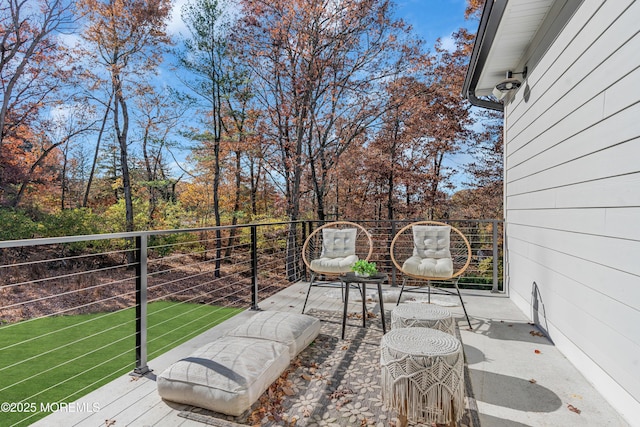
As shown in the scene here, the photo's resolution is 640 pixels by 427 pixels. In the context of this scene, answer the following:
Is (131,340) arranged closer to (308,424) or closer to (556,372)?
(308,424)

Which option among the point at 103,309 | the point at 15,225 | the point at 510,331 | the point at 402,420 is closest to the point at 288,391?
the point at 402,420

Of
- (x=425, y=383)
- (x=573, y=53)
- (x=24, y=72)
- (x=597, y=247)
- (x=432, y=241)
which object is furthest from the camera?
(x=24, y=72)

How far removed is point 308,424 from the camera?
1.73 m

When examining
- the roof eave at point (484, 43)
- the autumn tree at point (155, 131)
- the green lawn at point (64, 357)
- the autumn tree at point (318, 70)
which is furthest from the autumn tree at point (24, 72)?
the roof eave at point (484, 43)

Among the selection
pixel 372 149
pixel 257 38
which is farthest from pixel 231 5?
pixel 372 149

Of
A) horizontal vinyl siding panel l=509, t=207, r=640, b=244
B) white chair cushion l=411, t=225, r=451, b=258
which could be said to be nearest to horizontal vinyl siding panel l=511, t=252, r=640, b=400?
horizontal vinyl siding panel l=509, t=207, r=640, b=244

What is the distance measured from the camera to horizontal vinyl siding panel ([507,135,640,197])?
179cm

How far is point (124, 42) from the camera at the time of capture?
9.03 m

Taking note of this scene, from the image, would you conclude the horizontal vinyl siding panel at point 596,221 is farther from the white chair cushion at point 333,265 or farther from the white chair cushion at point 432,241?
the white chair cushion at point 333,265

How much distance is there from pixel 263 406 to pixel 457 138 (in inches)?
370

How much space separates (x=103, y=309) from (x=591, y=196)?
26.2 feet

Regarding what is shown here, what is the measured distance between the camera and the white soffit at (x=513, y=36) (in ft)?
9.32

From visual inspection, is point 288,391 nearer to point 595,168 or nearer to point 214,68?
point 595,168

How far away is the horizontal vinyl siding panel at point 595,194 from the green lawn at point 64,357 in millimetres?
2966
